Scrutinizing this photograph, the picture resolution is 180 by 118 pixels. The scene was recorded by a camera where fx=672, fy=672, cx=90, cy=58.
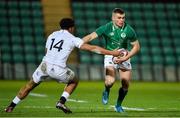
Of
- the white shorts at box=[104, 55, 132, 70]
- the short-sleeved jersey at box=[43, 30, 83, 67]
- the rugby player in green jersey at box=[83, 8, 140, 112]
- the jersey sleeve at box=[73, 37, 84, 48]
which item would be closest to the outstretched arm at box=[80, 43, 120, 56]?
the jersey sleeve at box=[73, 37, 84, 48]

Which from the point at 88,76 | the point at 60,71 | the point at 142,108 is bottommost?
the point at 88,76

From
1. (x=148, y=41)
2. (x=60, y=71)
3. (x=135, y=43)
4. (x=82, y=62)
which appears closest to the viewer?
(x=60, y=71)

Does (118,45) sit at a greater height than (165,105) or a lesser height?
greater

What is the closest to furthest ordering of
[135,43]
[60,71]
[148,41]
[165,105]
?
[60,71]
[135,43]
[165,105]
[148,41]

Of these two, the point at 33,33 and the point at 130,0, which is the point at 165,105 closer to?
the point at 33,33

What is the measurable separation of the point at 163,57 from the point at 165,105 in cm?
1425

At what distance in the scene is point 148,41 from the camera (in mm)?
29516

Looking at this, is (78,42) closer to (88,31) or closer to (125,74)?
(125,74)

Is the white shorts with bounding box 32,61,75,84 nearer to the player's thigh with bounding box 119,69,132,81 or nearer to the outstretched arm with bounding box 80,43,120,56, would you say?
the outstretched arm with bounding box 80,43,120,56

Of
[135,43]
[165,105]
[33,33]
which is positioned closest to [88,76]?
[33,33]

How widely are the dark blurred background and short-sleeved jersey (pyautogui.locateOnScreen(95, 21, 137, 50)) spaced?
41.6 ft

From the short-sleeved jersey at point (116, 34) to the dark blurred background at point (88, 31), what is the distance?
41.6ft

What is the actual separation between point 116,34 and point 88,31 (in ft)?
52.5

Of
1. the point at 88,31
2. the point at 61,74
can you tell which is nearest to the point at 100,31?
the point at 61,74
